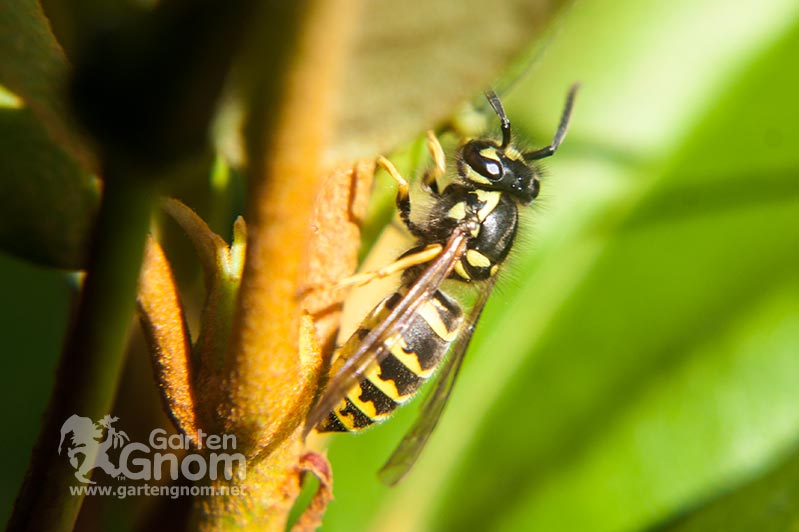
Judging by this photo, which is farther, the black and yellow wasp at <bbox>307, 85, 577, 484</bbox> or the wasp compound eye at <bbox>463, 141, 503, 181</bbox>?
the wasp compound eye at <bbox>463, 141, 503, 181</bbox>

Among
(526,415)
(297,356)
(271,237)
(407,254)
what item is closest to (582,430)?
(526,415)

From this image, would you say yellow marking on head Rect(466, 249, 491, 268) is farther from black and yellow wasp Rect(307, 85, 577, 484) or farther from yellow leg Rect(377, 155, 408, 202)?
yellow leg Rect(377, 155, 408, 202)

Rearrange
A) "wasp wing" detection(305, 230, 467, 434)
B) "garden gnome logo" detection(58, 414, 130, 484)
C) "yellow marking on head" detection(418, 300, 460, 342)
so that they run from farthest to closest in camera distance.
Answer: "yellow marking on head" detection(418, 300, 460, 342) → "wasp wing" detection(305, 230, 467, 434) → "garden gnome logo" detection(58, 414, 130, 484)

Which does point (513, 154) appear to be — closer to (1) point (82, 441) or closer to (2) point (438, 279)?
(2) point (438, 279)

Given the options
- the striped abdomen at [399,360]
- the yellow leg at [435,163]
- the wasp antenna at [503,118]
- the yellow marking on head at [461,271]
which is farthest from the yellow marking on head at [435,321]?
the wasp antenna at [503,118]

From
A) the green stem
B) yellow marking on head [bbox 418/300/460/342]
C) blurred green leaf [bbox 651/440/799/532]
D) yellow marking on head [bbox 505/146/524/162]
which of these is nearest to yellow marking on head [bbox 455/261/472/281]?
yellow marking on head [bbox 418/300/460/342]

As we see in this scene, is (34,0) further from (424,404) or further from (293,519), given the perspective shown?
(424,404)

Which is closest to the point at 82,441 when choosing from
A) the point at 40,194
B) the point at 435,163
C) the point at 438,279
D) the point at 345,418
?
the point at 40,194

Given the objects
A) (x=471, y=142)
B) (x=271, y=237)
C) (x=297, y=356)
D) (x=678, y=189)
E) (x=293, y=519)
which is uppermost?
(x=271, y=237)

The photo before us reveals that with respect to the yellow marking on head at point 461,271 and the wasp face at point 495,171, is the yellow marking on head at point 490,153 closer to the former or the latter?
the wasp face at point 495,171
